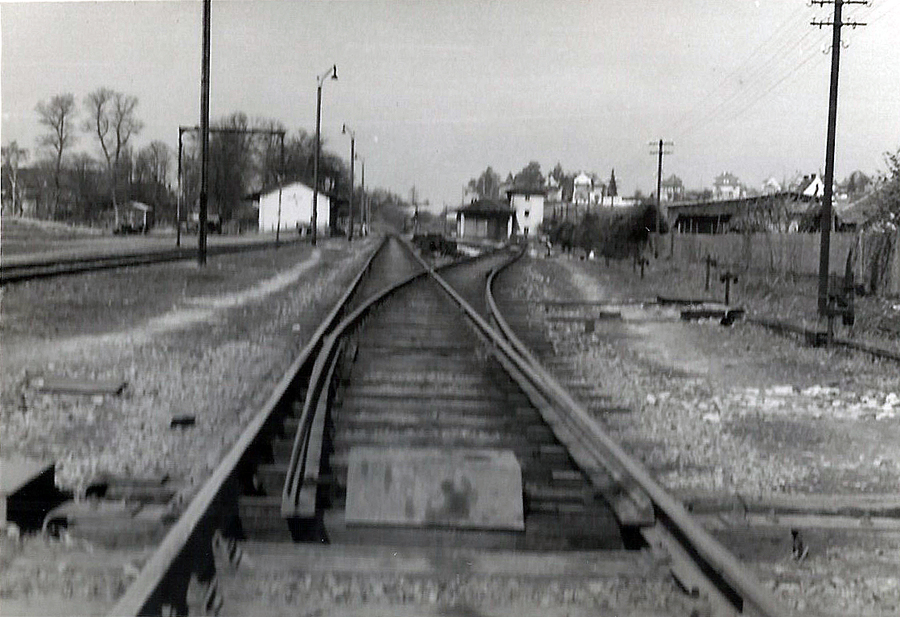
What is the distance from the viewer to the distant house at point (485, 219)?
11588 centimetres

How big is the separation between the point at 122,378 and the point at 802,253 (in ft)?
71.2

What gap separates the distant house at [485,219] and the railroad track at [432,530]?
109 meters

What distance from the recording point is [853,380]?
32.3 ft

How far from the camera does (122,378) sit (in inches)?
335

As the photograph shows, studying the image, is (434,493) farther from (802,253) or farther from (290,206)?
(290,206)

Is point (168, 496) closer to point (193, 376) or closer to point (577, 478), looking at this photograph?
point (577, 478)

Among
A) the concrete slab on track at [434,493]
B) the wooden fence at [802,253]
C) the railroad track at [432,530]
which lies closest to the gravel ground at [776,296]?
the wooden fence at [802,253]

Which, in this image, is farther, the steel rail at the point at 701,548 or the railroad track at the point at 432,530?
the railroad track at the point at 432,530

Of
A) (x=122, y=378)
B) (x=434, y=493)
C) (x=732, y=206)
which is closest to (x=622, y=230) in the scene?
(x=732, y=206)

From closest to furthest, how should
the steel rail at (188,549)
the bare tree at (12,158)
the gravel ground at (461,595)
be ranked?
the steel rail at (188,549) < the gravel ground at (461,595) < the bare tree at (12,158)

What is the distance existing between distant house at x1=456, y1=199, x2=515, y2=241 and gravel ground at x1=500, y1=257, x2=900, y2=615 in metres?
102

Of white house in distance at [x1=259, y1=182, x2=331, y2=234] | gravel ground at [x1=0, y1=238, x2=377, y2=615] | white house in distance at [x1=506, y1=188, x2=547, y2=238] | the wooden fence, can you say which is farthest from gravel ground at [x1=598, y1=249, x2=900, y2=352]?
white house in distance at [x1=506, y1=188, x2=547, y2=238]

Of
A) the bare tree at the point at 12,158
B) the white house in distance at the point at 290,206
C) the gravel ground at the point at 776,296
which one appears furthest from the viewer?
the white house in distance at the point at 290,206

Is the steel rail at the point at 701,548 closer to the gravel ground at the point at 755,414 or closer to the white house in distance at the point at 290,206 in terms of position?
the gravel ground at the point at 755,414
